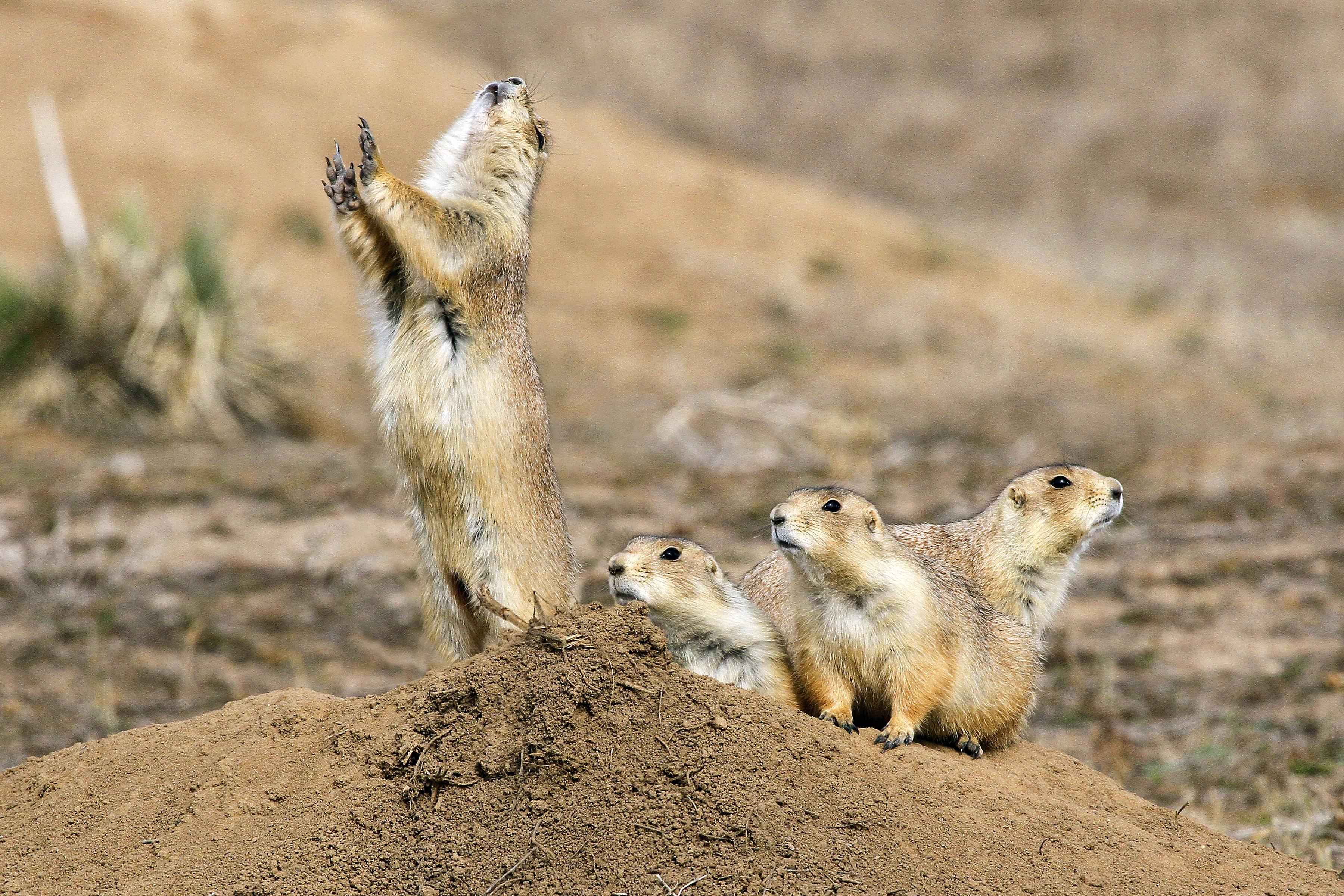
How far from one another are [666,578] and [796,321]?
18600 millimetres

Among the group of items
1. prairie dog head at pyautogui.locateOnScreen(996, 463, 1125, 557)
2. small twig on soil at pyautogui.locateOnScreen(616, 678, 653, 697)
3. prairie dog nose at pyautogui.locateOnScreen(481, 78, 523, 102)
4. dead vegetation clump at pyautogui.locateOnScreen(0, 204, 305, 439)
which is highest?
prairie dog nose at pyautogui.locateOnScreen(481, 78, 523, 102)

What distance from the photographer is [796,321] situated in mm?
24172

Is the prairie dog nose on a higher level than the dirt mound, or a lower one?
higher

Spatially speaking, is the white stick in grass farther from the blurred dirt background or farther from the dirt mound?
the dirt mound

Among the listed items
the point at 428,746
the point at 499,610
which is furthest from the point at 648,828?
A: the point at 499,610

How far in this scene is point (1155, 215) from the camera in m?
34.7

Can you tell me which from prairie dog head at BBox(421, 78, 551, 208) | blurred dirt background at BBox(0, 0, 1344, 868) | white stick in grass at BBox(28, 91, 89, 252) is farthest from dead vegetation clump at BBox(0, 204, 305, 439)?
prairie dog head at BBox(421, 78, 551, 208)

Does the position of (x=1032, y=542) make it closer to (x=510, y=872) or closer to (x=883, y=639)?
(x=883, y=639)

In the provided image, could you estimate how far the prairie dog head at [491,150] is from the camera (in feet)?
21.0

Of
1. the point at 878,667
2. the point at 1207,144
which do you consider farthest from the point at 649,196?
the point at 878,667

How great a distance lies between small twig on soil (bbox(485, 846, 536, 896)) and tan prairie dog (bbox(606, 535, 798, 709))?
1452 millimetres

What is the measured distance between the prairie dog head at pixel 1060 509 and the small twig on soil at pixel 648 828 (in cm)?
318

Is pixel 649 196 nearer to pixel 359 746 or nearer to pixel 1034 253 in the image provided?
pixel 1034 253

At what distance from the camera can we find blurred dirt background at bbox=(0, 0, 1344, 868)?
34.0 ft
